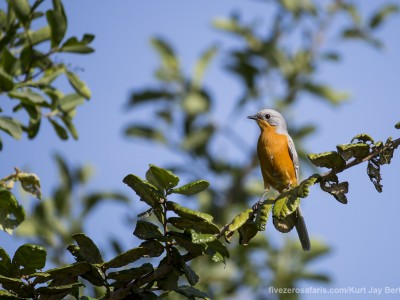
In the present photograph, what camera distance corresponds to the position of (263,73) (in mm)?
9203

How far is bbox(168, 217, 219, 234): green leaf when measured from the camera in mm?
2547

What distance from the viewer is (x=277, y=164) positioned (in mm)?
5871

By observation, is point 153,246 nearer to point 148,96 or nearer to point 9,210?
point 9,210

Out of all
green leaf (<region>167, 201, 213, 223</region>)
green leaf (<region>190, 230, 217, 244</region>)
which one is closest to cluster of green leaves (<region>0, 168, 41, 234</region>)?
green leaf (<region>167, 201, 213, 223</region>)

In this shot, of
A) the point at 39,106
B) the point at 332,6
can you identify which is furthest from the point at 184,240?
the point at 332,6

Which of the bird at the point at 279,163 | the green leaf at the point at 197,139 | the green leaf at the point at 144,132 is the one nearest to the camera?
the bird at the point at 279,163

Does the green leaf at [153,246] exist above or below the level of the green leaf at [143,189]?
below

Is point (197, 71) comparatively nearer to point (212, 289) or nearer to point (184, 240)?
point (212, 289)

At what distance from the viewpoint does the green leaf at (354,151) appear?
2.66 meters

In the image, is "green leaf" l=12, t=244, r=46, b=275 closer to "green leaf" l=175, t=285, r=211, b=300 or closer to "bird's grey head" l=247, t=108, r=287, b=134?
"green leaf" l=175, t=285, r=211, b=300

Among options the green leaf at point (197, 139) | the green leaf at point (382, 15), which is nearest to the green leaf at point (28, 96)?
the green leaf at point (197, 139)

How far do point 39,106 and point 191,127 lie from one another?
5158mm

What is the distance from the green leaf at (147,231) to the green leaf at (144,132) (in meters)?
6.78

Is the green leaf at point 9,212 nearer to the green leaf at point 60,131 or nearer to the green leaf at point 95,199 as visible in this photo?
the green leaf at point 60,131
